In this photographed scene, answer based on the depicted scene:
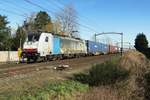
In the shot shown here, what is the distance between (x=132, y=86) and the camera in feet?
60.2

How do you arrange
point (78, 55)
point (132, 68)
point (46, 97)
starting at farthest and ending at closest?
1. point (78, 55)
2. point (132, 68)
3. point (46, 97)

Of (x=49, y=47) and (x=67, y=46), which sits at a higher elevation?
(x=67, y=46)

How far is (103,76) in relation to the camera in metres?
19.8

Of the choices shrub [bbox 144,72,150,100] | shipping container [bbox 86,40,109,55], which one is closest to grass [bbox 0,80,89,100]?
shrub [bbox 144,72,150,100]

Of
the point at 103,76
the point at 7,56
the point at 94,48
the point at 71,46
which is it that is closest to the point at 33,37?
the point at 71,46

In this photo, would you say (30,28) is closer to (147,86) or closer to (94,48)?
(94,48)

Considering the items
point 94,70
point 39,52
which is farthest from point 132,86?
point 39,52

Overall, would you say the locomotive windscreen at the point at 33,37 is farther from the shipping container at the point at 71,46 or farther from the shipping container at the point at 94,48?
the shipping container at the point at 94,48

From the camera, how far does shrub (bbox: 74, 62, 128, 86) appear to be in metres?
19.0

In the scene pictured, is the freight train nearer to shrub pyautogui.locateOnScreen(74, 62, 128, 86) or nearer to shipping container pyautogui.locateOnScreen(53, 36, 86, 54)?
shipping container pyautogui.locateOnScreen(53, 36, 86, 54)

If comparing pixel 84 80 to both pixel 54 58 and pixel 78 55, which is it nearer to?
pixel 54 58

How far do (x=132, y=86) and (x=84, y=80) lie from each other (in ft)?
8.75

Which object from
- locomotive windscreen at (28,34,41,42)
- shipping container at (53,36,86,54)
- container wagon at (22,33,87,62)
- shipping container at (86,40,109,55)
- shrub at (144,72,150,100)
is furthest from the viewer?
shipping container at (86,40,109,55)

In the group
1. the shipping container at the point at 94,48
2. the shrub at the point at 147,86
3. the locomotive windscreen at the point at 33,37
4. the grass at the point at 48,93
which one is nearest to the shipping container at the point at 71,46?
the shipping container at the point at 94,48
